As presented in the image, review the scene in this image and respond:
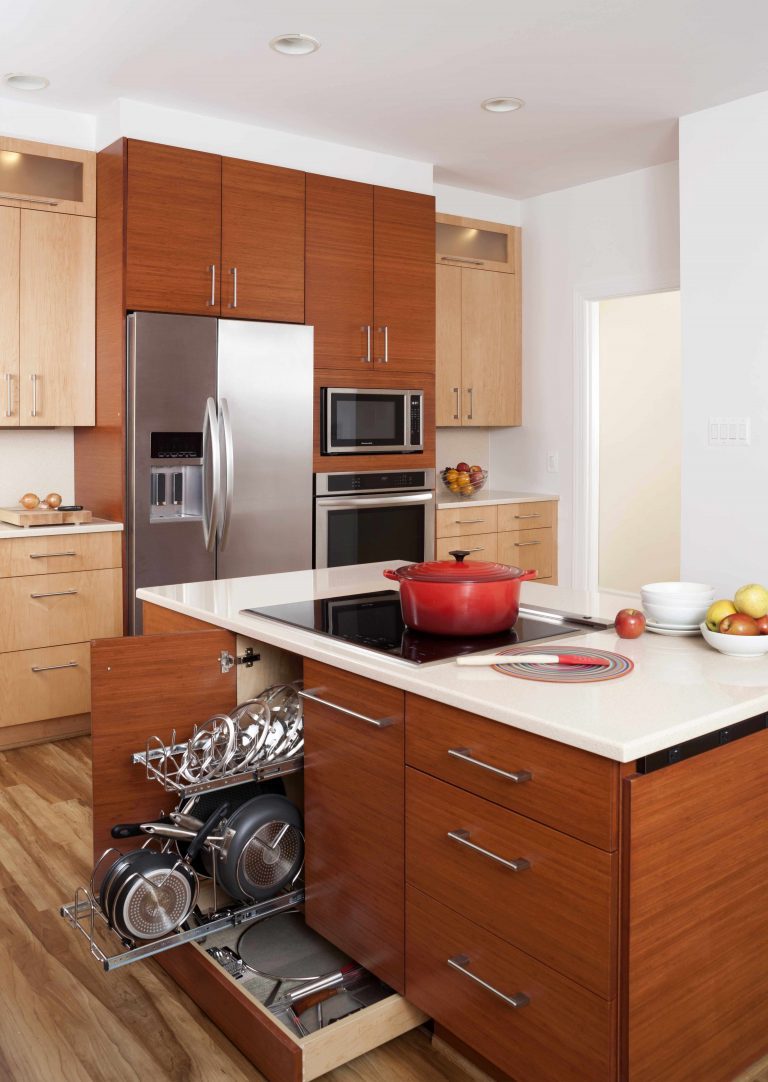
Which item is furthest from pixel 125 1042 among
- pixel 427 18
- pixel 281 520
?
pixel 427 18

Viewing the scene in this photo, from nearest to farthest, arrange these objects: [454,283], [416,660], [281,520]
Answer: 1. [416,660]
2. [281,520]
3. [454,283]

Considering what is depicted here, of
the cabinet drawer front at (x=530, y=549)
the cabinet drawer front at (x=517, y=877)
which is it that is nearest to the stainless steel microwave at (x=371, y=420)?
the cabinet drawer front at (x=530, y=549)

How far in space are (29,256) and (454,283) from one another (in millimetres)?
2362

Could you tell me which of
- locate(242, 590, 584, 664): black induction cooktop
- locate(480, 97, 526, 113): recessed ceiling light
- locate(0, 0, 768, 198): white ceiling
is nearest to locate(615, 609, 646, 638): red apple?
locate(242, 590, 584, 664): black induction cooktop

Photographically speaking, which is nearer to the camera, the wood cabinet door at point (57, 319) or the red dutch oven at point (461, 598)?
the red dutch oven at point (461, 598)

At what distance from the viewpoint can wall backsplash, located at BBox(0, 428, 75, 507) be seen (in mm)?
4281

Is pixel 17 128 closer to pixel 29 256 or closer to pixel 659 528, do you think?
pixel 29 256

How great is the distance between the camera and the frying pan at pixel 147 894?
1854mm

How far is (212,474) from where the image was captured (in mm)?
4047

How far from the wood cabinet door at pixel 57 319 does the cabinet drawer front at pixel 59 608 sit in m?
0.71

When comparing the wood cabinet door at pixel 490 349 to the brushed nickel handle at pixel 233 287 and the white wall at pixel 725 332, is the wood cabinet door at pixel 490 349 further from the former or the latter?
the brushed nickel handle at pixel 233 287

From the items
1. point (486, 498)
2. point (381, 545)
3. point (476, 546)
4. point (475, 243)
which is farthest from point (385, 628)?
point (475, 243)

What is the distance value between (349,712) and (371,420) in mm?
2894

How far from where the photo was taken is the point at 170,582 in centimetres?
401
